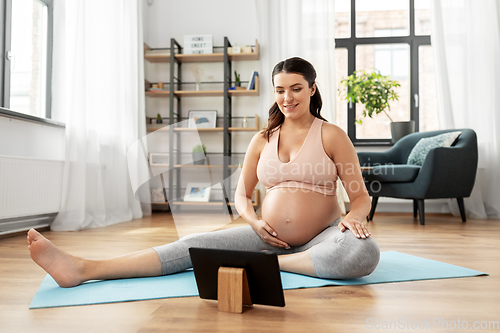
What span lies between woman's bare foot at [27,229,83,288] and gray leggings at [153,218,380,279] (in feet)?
A: 0.80

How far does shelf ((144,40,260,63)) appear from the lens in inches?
166

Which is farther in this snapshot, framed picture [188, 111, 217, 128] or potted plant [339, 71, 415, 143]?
framed picture [188, 111, 217, 128]

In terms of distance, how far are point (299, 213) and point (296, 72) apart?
459 millimetres

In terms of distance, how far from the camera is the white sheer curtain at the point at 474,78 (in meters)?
3.89

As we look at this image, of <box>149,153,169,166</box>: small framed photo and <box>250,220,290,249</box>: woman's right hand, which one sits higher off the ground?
<box>149,153,169,166</box>: small framed photo

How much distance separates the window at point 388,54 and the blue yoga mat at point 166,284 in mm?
3054

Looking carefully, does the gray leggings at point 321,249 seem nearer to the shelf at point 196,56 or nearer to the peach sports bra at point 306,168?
the peach sports bra at point 306,168

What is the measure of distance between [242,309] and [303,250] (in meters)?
0.46

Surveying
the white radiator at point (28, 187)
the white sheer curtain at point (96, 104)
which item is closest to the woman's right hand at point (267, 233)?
the white radiator at point (28, 187)

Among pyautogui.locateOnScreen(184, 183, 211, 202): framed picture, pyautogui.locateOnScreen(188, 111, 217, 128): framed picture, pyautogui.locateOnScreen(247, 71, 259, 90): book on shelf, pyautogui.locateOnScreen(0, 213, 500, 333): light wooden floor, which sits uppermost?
pyautogui.locateOnScreen(247, 71, 259, 90): book on shelf

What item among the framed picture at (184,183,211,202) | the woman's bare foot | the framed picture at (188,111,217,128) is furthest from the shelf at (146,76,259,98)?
the woman's bare foot

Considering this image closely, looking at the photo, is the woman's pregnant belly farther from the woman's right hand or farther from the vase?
the vase

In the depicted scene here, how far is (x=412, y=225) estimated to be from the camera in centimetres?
314

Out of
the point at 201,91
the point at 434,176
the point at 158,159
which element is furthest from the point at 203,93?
the point at 434,176
